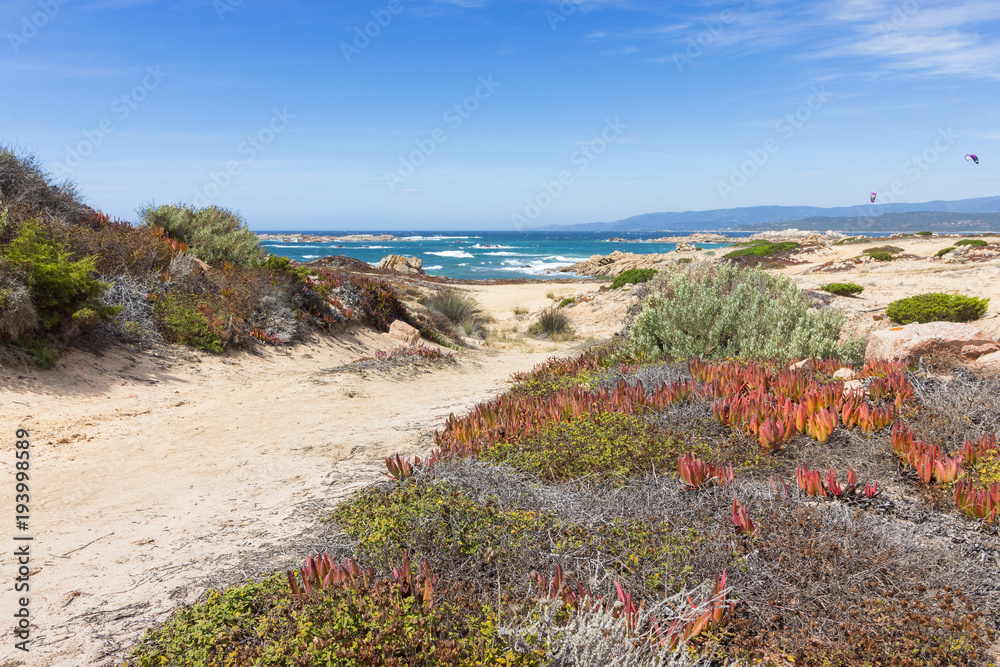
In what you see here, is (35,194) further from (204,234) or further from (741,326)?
(741,326)

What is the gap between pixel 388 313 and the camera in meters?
14.2

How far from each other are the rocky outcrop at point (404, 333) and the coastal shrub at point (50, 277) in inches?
252

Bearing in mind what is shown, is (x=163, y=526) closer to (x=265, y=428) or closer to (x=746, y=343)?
(x=265, y=428)

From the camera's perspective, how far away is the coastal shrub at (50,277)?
730 cm

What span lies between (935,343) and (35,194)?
568 inches

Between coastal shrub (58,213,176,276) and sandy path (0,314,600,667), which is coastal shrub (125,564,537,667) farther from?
coastal shrub (58,213,176,276)

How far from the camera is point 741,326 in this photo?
8477 mm

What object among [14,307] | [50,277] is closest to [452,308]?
[50,277]

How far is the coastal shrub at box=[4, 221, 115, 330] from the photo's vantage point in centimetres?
730

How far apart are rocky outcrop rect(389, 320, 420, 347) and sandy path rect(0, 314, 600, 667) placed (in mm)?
3023

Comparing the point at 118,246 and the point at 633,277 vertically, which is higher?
the point at 118,246

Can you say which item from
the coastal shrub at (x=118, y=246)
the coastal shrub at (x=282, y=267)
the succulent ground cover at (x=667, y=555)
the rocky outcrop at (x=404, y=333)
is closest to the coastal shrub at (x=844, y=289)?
the rocky outcrop at (x=404, y=333)

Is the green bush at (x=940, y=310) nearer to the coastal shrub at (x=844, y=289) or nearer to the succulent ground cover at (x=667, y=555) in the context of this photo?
the coastal shrub at (x=844, y=289)

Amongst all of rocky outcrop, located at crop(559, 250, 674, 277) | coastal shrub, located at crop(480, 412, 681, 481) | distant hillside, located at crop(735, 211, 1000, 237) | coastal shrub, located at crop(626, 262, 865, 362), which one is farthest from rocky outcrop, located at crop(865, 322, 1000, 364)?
distant hillside, located at crop(735, 211, 1000, 237)
